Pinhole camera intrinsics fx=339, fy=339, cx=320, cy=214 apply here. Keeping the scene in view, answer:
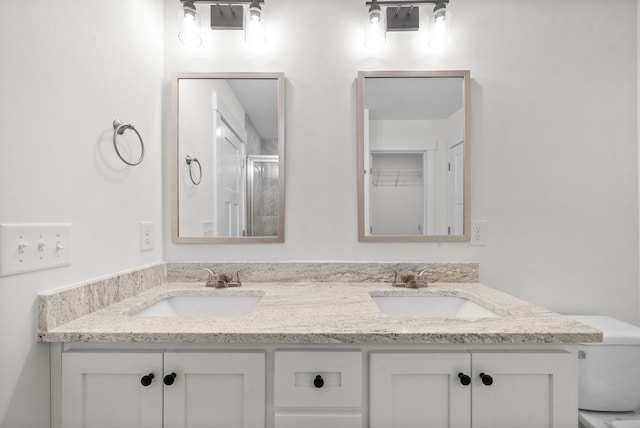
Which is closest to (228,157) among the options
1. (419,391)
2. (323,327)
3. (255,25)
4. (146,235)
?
(146,235)

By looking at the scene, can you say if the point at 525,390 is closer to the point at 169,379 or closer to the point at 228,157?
the point at 169,379

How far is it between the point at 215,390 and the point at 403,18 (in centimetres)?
159

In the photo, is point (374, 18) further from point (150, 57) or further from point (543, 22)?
point (150, 57)

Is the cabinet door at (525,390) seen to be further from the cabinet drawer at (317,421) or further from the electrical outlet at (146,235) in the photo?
the electrical outlet at (146,235)

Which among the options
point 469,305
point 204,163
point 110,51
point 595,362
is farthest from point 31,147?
point 595,362

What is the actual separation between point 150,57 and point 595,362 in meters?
2.17

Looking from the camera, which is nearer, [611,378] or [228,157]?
[611,378]

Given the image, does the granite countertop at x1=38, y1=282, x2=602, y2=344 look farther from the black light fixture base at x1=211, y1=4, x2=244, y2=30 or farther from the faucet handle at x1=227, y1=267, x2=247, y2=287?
the black light fixture base at x1=211, y1=4, x2=244, y2=30

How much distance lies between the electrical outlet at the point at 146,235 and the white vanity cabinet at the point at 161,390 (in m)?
0.55

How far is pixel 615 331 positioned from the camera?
52.3 inches

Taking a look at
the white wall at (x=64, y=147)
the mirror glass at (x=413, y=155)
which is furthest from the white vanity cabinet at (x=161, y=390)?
the mirror glass at (x=413, y=155)

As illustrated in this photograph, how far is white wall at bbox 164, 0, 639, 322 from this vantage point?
1534 mm

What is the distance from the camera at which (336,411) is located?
0.89 metres

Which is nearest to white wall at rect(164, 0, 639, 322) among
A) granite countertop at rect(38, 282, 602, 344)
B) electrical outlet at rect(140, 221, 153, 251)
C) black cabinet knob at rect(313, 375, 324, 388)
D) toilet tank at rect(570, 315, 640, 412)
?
electrical outlet at rect(140, 221, 153, 251)
